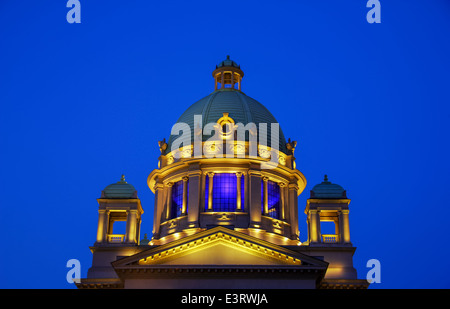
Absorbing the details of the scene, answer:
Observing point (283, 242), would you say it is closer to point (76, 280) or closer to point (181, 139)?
point (181, 139)

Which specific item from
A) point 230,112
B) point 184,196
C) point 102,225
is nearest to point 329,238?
point 184,196

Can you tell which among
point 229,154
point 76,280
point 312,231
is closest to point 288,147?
point 229,154

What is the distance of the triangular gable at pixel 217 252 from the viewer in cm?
4388

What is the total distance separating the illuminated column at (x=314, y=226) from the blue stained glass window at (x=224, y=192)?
6018 millimetres

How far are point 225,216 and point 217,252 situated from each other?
31.4 ft

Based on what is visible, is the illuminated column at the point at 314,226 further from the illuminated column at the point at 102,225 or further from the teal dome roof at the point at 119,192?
the illuminated column at the point at 102,225

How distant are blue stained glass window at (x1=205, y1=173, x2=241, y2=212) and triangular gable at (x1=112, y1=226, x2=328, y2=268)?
10.1 meters

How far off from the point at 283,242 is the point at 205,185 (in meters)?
7.78

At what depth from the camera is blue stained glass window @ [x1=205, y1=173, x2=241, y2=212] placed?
55153 millimetres

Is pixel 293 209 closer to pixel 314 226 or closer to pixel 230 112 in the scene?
pixel 314 226

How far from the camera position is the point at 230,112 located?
5950 cm

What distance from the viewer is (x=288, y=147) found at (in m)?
59.4

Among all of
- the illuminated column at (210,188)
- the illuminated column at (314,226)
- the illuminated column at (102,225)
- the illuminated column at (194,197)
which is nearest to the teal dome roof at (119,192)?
the illuminated column at (102,225)

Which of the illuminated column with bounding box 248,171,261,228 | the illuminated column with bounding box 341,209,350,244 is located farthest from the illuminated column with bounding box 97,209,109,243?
the illuminated column with bounding box 341,209,350,244
